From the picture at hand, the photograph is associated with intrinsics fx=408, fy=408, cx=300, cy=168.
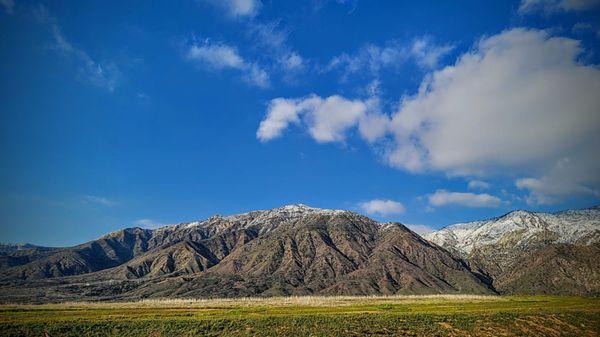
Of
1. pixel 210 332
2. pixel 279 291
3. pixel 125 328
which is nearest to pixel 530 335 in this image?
pixel 210 332

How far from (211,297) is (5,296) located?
3292 inches

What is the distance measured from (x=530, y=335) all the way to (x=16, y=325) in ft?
263

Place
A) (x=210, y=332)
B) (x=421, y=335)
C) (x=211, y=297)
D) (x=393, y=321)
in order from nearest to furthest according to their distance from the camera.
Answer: (x=421, y=335)
(x=210, y=332)
(x=393, y=321)
(x=211, y=297)

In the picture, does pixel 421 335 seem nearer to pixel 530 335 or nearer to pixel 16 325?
pixel 530 335

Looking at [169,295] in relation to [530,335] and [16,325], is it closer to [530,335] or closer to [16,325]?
[16,325]

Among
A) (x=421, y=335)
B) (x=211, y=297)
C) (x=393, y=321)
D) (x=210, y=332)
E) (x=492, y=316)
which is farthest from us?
(x=211, y=297)

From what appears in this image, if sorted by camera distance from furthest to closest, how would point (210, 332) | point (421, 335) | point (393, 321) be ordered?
point (393, 321)
point (210, 332)
point (421, 335)

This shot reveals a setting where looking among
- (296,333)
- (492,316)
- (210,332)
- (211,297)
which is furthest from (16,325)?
(211,297)

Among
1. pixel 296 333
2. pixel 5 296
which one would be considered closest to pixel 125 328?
pixel 296 333

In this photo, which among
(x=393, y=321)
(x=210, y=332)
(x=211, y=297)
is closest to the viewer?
(x=210, y=332)

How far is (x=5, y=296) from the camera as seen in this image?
169 meters

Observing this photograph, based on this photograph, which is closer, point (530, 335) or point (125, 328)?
point (530, 335)

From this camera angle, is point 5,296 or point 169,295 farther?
point 169,295

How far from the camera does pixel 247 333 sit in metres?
57.5
